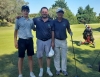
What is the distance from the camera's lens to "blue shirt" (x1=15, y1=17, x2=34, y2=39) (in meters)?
5.46

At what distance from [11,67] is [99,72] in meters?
→ 3.10

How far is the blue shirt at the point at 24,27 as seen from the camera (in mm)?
5465

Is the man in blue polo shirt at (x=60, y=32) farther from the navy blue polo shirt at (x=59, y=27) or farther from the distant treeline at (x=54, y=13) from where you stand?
the distant treeline at (x=54, y=13)

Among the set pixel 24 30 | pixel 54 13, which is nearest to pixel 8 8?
pixel 54 13

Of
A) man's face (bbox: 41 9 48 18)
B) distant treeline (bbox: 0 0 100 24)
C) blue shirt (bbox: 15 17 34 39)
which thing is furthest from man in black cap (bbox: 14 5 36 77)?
distant treeline (bbox: 0 0 100 24)

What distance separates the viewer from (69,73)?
648cm

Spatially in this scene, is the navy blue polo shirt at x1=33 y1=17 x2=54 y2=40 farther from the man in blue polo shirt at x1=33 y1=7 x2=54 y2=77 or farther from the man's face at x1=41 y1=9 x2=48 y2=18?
the man's face at x1=41 y1=9 x2=48 y2=18

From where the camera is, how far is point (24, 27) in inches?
216

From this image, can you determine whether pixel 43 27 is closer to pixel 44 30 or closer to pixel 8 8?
pixel 44 30

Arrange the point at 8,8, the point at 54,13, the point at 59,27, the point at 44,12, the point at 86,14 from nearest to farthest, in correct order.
Answer: the point at 44,12, the point at 59,27, the point at 8,8, the point at 54,13, the point at 86,14

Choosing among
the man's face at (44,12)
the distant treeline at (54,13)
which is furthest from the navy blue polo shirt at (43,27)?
the distant treeline at (54,13)

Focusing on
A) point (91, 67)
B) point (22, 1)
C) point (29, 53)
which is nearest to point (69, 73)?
point (91, 67)

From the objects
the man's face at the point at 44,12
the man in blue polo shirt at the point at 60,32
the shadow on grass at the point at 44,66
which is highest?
the man's face at the point at 44,12

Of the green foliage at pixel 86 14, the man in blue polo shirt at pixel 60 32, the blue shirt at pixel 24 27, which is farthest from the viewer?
the green foliage at pixel 86 14
